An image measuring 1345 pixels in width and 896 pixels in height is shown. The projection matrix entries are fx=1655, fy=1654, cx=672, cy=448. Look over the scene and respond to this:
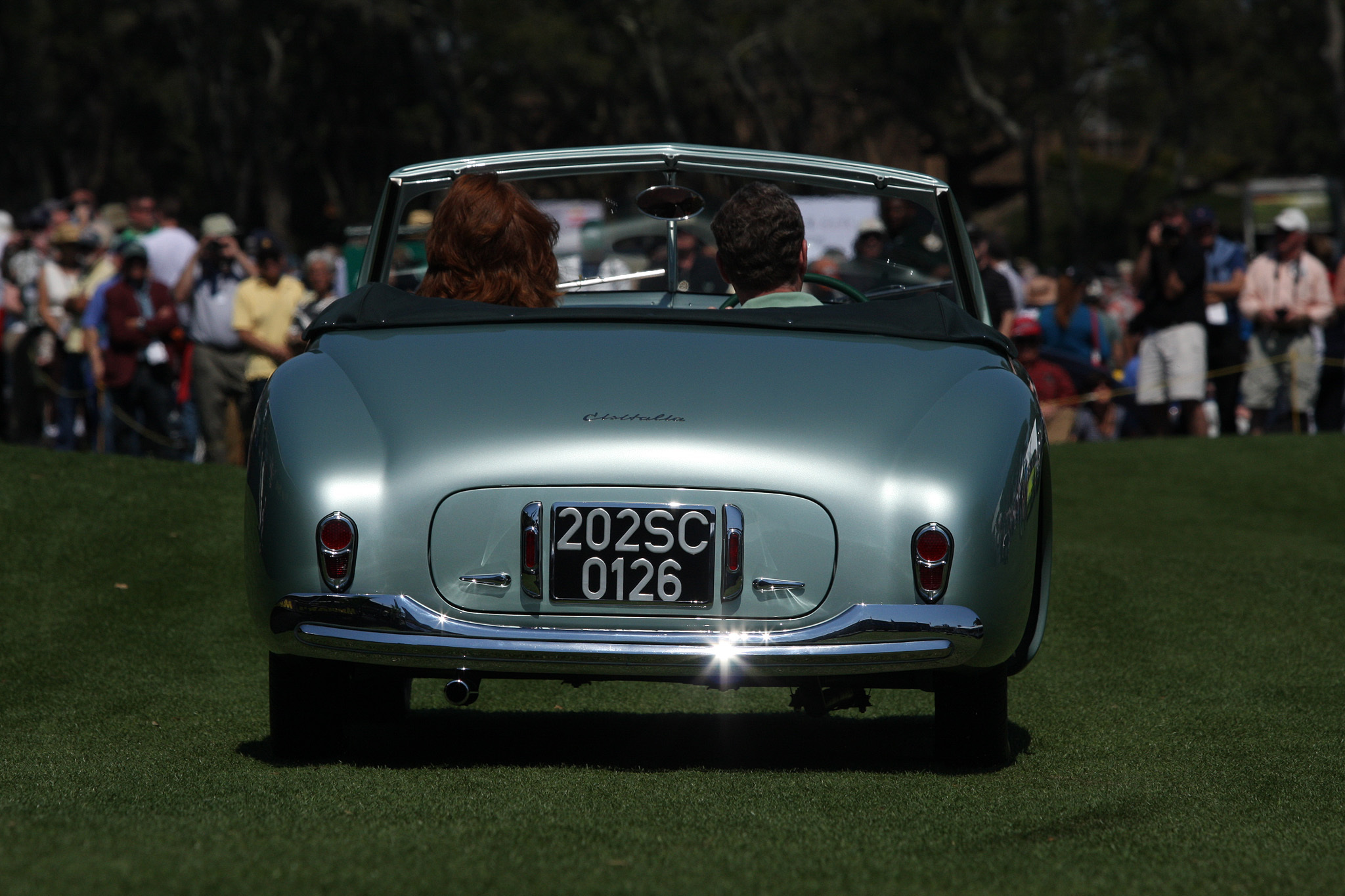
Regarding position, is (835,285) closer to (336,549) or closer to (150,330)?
(336,549)

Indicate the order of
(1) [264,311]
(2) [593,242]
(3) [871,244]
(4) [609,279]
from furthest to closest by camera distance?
(1) [264,311], (3) [871,244], (2) [593,242], (4) [609,279]

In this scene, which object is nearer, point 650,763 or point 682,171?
point 650,763

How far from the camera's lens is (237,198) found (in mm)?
43062

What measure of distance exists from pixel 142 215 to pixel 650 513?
12.4 m

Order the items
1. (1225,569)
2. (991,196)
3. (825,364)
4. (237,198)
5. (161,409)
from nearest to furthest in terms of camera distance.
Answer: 1. (825,364)
2. (1225,569)
3. (161,409)
4. (237,198)
5. (991,196)

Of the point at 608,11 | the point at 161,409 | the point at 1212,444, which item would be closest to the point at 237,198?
the point at 608,11

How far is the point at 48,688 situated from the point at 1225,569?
18.0ft

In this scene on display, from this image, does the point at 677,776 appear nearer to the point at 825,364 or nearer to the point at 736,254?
the point at 825,364

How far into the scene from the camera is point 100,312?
44.8 feet

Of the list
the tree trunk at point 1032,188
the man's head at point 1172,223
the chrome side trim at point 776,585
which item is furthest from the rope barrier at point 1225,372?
the tree trunk at point 1032,188

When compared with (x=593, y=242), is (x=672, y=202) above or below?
above

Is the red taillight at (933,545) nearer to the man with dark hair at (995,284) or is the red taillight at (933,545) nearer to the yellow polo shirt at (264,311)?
the man with dark hair at (995,284)

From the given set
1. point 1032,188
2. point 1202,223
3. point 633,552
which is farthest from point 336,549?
point 1032,188

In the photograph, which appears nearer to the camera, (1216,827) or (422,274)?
(1216,827)
